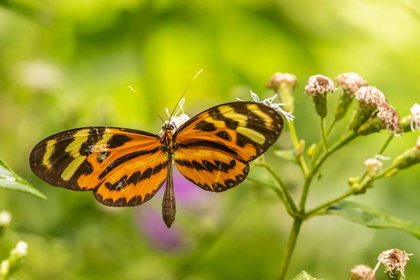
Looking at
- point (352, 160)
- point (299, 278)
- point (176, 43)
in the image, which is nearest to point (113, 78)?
point (176, 43)

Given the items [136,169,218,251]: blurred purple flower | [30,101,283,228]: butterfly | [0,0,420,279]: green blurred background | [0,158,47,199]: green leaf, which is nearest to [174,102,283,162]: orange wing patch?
[30,101,283,228]: butterfly

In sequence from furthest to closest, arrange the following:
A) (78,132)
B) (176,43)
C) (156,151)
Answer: (176,43)
(156,151)
(78,132)

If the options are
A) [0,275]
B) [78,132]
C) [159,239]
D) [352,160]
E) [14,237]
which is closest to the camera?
[0,275]

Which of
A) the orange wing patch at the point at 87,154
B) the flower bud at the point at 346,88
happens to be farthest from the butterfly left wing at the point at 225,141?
the flower bud at the point at 346,88

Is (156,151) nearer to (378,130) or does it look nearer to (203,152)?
(203,152)

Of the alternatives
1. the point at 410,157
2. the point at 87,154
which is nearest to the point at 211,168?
the point at 87,154

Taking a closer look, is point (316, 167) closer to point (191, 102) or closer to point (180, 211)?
point (180, 211)
